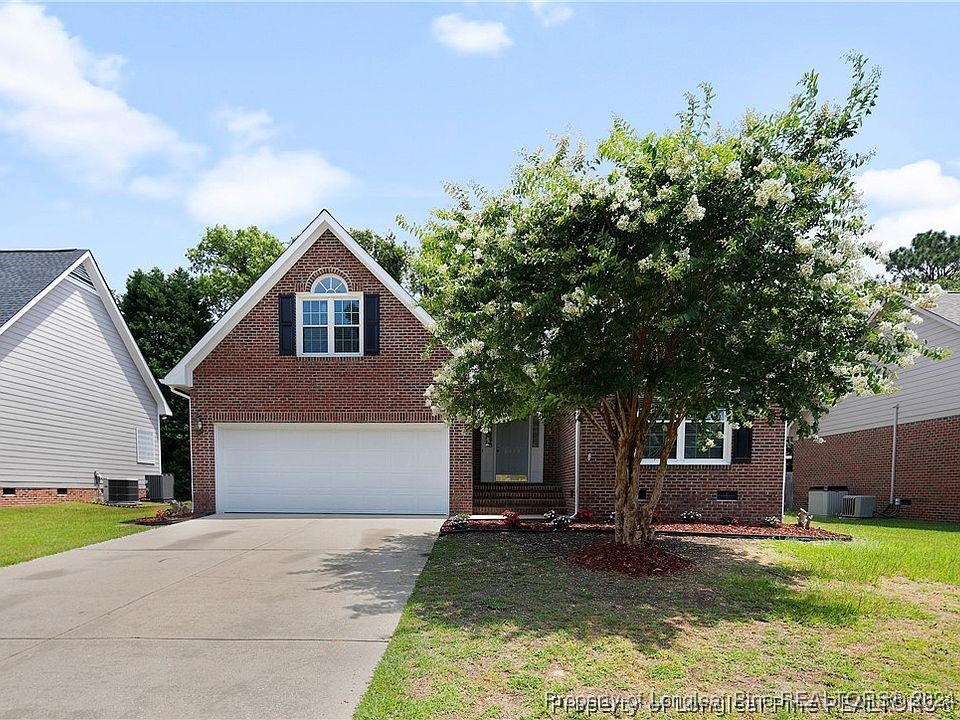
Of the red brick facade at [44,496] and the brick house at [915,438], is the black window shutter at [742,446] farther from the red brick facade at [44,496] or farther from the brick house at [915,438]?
the red brick facade at [44,496]

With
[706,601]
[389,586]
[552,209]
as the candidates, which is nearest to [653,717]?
[706,601]

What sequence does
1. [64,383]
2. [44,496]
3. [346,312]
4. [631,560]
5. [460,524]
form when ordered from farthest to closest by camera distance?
[64,383]
[44,496]
[346,312]
[460,524]
[631,560]

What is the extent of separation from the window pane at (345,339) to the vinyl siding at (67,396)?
8.86 m

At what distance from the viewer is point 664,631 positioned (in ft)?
18.9

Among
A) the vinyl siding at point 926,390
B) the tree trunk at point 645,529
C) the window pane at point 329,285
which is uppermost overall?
the window pane at point 329,285

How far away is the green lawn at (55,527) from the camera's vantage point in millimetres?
10055

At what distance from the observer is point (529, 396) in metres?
7.96

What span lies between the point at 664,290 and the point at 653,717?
14.8 ft

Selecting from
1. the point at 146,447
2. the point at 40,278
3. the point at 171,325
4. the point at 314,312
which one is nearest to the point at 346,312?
the point at 314,312

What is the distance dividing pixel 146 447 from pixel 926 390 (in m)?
25.1

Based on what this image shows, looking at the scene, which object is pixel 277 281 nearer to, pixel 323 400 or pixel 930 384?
pixel 323 400

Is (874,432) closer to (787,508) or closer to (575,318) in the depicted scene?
(787,508)

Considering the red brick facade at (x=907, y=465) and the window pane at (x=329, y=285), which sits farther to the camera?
the red brick facade at (x=907, y=465)

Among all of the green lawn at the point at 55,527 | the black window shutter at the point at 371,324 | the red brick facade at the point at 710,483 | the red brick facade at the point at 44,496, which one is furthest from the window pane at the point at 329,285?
the red brick facade at the point at 44,496
